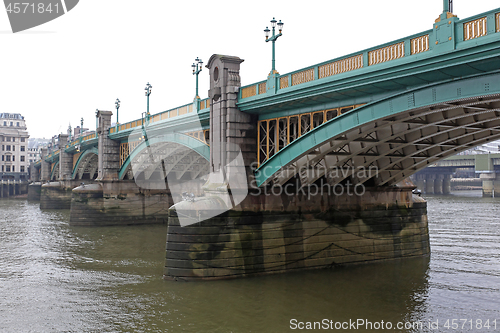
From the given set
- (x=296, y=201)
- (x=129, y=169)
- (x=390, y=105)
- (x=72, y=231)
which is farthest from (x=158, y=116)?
(x=390, y=105)

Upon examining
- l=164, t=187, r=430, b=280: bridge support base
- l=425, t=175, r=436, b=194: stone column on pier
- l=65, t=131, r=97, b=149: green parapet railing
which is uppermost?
l=65, t=131, r=97, b=149: green parapet railing

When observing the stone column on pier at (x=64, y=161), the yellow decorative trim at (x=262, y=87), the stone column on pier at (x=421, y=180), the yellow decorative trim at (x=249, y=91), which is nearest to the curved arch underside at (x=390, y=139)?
the yellow decorative trim at (x=262, y=87)

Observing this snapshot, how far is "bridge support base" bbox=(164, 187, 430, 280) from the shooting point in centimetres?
1761

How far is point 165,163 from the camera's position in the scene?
38.5 meters

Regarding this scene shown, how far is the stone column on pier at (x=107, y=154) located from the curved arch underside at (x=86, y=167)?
10200 mm

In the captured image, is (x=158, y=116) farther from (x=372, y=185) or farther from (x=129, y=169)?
(x=372, y=185)

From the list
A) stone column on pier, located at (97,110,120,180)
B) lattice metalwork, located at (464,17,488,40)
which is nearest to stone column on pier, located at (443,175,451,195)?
stone column on pier, located at (97,110,120,180)

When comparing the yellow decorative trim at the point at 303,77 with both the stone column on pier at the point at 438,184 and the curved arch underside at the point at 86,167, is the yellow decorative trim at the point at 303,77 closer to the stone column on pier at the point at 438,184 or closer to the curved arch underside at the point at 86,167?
the curved arch underside at the point at 86,167

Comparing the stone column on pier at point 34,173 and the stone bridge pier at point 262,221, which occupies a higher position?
the stone column on pier at point 34,173

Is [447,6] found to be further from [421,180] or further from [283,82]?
[421,180]

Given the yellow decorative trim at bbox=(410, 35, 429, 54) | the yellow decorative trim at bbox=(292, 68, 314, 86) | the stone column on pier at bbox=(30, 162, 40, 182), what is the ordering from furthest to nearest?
the stone column on pier at bbox=(30, 162, 40, 182)
the yellow decorative trim at bbox=(292, 68, 314, 86)
the yellow decorative trim at bbox=(410, 35, 429, 54)

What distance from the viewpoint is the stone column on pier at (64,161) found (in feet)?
202

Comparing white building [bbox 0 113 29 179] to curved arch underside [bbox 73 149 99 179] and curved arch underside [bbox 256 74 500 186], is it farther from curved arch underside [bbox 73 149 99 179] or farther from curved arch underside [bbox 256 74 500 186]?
curved arch underside [bbox 256 74 500 186]

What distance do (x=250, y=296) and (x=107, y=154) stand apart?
2916 cm
